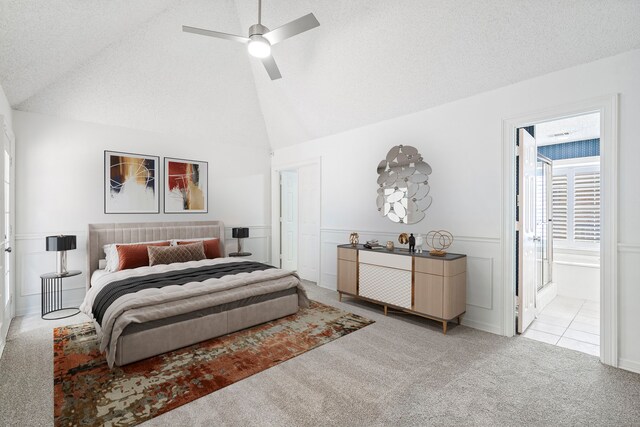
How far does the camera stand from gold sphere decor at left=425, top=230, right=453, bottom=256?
377 centimetres

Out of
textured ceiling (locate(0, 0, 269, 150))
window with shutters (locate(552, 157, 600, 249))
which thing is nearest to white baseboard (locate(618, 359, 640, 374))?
window with shutters (locate(552, 157, 600, 249))

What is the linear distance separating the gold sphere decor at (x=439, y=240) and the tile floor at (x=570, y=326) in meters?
1.25

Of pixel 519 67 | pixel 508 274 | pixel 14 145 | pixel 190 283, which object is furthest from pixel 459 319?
pixel 14 145

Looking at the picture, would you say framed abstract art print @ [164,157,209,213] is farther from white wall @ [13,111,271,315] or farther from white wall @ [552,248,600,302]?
white wall @ [552,248,600,302]

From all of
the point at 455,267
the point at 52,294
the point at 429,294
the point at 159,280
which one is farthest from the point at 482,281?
the point at 52,294

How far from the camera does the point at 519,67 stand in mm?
3107

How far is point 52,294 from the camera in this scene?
13.4ft

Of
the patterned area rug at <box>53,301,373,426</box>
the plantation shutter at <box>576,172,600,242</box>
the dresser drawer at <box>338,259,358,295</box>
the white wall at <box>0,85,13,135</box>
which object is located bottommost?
the patterned area rug at <box>53,301,373,426</box>

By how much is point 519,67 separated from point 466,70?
494 mm

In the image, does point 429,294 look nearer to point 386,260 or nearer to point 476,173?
point 386,260

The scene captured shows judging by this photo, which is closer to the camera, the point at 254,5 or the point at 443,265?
the point at 443,265

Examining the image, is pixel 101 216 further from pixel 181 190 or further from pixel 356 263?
pixel 356 263

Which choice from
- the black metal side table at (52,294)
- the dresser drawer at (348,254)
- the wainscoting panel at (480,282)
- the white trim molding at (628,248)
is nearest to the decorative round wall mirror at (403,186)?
the dresser drawer at (348,254)

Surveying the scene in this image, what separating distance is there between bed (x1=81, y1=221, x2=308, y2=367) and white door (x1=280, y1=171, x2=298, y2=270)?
210 cm
